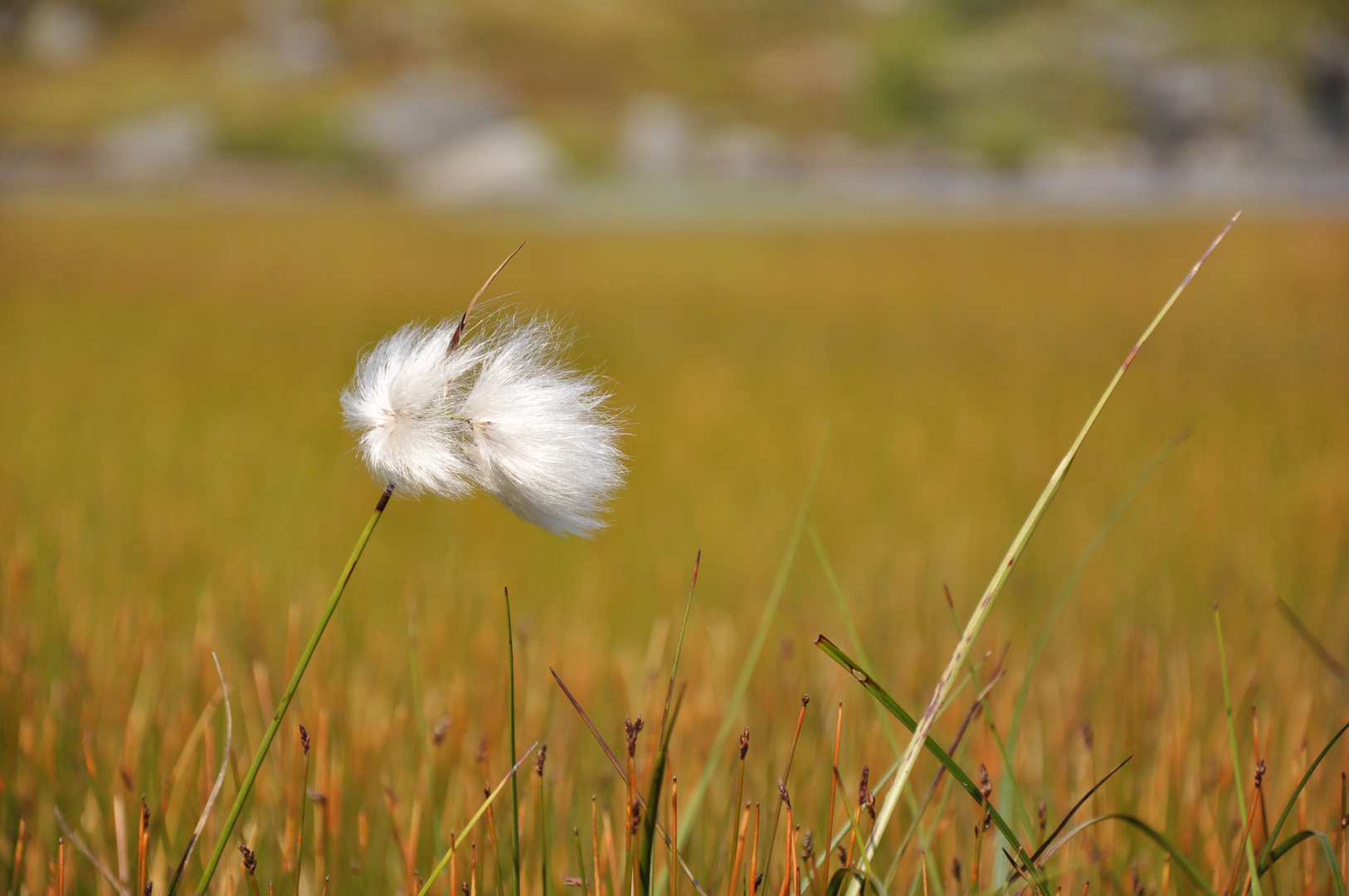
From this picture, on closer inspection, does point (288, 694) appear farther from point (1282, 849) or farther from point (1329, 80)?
point (1329, 80)

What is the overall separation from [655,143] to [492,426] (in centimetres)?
3175

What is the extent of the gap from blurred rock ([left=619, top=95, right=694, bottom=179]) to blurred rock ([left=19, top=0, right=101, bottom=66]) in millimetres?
24530

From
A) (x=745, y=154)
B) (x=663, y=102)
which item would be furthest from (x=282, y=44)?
(x=745, y=154)

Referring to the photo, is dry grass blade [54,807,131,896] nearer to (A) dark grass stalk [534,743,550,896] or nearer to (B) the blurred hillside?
(A) dark grass stalk [534,743,550,896]

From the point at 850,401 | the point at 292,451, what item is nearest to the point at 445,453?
the point at 292,451

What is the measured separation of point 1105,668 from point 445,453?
117cm

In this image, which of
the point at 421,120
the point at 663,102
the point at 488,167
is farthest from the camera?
the point at 663,102

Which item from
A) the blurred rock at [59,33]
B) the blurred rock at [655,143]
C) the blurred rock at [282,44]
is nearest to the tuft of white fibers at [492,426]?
the blurred rock at [655,143]

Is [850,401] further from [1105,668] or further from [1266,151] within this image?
[1266,151]

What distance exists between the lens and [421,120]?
27172 millimetres

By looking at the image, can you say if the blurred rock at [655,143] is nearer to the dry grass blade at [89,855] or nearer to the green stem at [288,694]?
the dry grass blade at [89,855]

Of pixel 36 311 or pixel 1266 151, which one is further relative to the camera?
pixel 1266 151

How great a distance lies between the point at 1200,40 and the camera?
78.6 feet

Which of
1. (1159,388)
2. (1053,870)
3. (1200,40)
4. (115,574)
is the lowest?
(1159,388)
